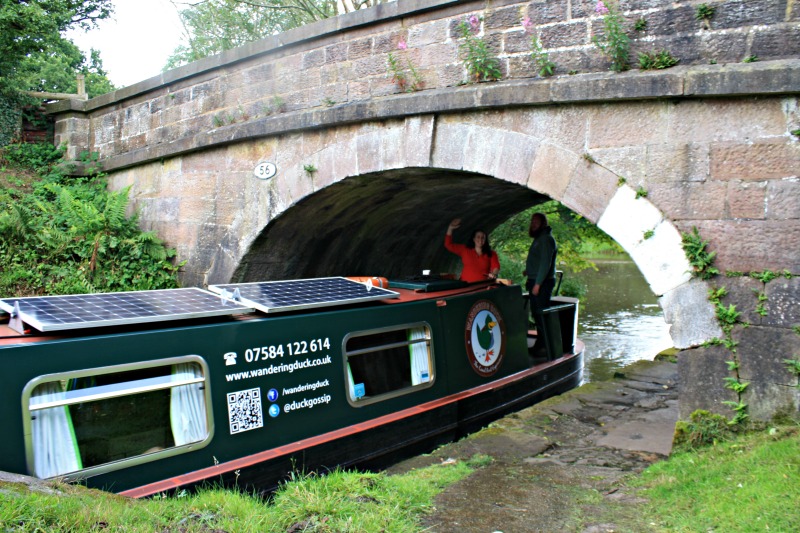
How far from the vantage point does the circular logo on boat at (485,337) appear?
5.91 m

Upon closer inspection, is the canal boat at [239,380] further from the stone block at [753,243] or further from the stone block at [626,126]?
the stone block at [753,243]

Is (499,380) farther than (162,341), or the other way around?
A: (499,380)

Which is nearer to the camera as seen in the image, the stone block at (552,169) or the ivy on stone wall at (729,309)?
the ivy on stone wall at (729,309)

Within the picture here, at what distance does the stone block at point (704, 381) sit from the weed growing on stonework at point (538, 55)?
2.20 meters

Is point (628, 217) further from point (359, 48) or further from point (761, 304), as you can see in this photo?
point (359, 48)

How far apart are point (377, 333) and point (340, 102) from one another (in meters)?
2.36

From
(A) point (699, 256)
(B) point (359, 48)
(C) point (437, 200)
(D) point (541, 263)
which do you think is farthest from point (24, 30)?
(A) point (699, 256)

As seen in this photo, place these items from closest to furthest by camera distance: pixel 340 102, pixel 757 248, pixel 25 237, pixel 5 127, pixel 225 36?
pixel 757 248, pixel 340 102, pixel 25 237, pixel 5 127, pixel 225 36

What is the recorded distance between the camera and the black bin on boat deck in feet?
24.6

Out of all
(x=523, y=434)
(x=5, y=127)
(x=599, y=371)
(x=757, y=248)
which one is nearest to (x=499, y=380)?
(x=523, y=434)

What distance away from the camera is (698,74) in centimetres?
404

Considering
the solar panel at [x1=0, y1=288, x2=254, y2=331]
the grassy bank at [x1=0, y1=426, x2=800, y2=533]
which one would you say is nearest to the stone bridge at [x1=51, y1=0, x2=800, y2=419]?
the grassy bank at [x1=0, y1=426, x2=800, y2=533]

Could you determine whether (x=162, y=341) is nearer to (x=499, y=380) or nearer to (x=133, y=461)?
(x=133, y=461)

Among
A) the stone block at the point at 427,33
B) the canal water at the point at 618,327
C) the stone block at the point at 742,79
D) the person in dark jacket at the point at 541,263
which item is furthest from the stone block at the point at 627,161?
the canal water at the point at 618,327
